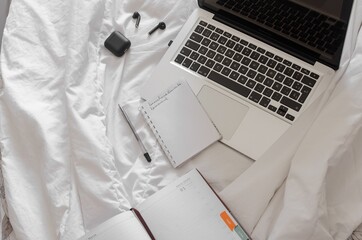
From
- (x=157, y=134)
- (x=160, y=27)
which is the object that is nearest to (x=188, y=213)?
(x=157, y=134)

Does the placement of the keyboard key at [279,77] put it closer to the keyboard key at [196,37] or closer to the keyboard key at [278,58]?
the keyboard key at [278,58]

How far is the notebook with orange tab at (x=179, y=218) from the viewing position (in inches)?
29.6

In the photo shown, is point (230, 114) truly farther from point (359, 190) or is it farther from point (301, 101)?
point (359, 190)

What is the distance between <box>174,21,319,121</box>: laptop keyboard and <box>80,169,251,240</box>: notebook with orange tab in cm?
17

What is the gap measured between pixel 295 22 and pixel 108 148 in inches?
14.8

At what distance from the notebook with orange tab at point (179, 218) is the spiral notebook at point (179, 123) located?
0.05 meters

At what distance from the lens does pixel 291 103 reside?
0.82 m

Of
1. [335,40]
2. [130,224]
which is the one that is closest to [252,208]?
[130,224]

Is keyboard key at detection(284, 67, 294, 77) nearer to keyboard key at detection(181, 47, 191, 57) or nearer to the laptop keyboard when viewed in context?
the laptop keyboard

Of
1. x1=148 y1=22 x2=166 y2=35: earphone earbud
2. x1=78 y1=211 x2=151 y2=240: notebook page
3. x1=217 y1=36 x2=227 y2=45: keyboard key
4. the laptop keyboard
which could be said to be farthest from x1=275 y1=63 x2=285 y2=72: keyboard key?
x1=78 y1=211 x2=151 y2=240: notebook page

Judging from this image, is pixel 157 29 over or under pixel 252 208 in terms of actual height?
over

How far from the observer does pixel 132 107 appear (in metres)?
0.85

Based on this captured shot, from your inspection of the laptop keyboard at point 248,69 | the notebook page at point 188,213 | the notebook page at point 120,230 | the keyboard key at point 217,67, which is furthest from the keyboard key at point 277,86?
the notebook page at point 120,230

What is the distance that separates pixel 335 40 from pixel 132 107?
0.36 m
